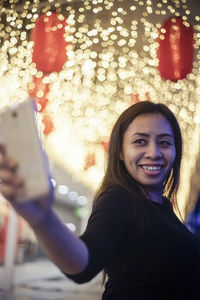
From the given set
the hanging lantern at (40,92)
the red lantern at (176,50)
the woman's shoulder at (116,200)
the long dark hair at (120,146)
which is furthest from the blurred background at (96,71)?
the woman's shoulder at (116,200)

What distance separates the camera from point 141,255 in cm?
64

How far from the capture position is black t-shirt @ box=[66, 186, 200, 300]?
2.04 feet

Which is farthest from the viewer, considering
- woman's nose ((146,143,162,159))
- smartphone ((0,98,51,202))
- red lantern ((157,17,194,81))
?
red lantern ((157,17,194,81))

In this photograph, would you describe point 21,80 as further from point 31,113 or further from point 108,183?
point 31,113

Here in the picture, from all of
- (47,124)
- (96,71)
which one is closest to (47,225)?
(47,124)

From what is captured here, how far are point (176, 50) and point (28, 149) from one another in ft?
6.23

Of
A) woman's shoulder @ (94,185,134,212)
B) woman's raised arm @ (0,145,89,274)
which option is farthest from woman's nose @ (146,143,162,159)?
woman's raised arm @ (0,145,89,274)

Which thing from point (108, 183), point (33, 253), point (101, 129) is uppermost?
point (108, 183)

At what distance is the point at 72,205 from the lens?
1284 cm

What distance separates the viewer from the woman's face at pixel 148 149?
757 millimetres

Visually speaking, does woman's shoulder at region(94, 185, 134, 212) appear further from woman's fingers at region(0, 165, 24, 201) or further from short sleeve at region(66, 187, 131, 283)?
woman's fingers at region(0, 165, 24, 201)

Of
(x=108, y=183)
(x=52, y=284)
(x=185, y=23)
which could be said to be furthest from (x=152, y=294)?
(x=52, y=284)

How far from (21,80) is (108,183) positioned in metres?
2.84

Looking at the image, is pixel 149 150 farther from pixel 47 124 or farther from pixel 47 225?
pixel 47 124
